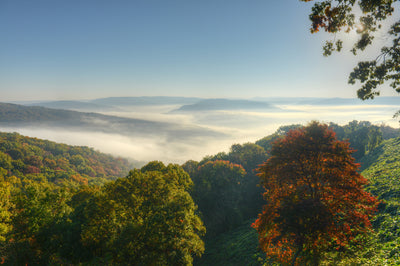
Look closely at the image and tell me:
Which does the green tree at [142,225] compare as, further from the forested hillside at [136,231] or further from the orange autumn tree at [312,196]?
the orange autumn tree at [312,196]

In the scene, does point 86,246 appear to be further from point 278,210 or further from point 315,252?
point 315,252

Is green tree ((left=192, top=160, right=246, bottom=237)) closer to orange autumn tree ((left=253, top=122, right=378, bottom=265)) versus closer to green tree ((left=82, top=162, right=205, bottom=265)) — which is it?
green tree ((left=82, top=162, right=205, bottom=265))

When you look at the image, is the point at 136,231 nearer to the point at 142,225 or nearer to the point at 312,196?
the point at 142,225

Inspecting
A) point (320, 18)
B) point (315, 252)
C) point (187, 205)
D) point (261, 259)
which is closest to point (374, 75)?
point (320, 18)

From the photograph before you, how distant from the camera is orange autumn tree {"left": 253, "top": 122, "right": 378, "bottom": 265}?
11.6 metres

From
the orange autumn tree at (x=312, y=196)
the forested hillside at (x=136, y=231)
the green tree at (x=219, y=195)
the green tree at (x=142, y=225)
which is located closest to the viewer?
the orange autumn tree at (x=312, y=196)

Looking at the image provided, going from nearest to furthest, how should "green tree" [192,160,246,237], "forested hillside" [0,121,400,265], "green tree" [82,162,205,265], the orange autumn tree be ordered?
the orange autumn tree
"forested hillside" [0,121,400,265]
"green tree" [82,162,205,265]
"green tree" [192,160,246,237]

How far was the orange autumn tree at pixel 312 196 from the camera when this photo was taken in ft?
38.2

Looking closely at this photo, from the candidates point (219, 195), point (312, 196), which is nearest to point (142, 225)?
point (312, 196)

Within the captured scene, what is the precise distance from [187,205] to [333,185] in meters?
12.8

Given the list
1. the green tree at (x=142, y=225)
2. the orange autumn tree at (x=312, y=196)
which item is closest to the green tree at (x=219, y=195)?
the green tree at (x=142, y=225)

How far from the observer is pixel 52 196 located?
25.0 metres

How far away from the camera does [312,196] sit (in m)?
13.1

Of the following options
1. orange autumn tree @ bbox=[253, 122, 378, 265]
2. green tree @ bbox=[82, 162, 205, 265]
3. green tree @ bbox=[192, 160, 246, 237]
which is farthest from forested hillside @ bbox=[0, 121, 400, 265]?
green tree @ bbox=[192, 160, 246, 237]
